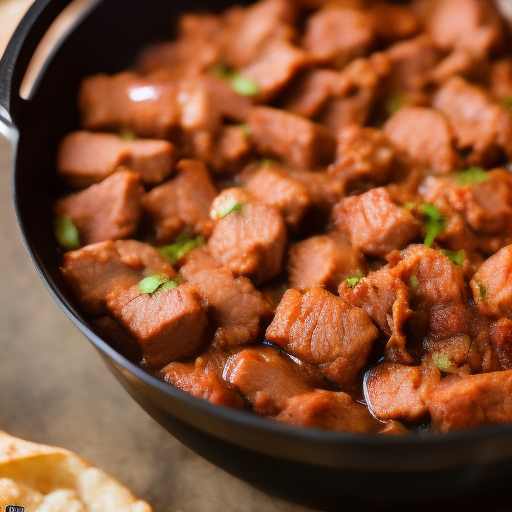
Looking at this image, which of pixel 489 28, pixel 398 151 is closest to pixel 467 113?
pixel 398 151

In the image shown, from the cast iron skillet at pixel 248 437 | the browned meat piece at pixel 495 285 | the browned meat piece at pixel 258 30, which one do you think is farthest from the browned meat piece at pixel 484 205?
the browned meat piece at pixel 258 30

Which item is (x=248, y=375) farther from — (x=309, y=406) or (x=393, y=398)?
→ (x=393, y=398)

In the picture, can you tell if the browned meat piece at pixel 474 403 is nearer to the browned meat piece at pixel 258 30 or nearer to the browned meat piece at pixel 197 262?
the browned meat piece at pixel 197 262

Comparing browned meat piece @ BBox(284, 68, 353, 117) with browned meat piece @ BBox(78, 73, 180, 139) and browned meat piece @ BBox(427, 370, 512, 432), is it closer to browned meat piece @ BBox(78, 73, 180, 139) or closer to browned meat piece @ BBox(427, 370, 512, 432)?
browned meat piece @ BBox(78, 73, 180, 139)

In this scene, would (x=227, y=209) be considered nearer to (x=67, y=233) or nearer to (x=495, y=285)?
(x=67, y=233)

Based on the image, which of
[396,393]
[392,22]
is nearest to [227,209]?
[396,393]

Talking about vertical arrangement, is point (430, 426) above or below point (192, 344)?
below
